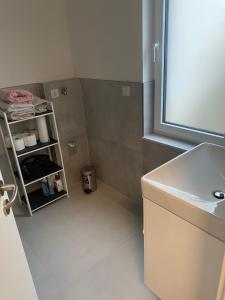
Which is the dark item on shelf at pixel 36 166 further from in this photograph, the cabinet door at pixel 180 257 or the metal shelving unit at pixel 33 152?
the cabinet door at pixel 180 257

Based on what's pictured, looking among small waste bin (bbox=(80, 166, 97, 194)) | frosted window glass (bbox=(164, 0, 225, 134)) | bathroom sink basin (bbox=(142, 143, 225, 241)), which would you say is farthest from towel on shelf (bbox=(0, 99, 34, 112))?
bathroom sink basin (bbox=(142, 143, 225, 241))

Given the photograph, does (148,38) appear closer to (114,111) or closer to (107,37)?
(107,37)

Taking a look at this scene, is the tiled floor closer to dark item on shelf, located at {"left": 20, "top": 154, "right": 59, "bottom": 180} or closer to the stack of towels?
dark item on shelf, located at {"left": 20, "top": 154, "right": 59, "bottom": 180}

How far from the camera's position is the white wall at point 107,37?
160cm

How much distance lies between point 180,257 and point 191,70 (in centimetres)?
117

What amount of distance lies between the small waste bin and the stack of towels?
825mm

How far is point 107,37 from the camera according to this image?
71.1 inches

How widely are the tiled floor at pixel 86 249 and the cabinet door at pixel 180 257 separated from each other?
312 millimetres

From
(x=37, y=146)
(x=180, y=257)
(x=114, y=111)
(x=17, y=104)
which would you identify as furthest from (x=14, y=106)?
(x=180, y=257)

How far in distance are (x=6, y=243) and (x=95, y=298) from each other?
87 cm

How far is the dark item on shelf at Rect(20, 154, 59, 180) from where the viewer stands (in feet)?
6.84

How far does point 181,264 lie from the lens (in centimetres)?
109

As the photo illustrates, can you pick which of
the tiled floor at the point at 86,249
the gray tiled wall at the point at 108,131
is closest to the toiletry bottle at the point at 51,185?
the tiled floor at the point at 86,249

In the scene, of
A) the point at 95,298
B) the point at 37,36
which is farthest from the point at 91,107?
the point at 95,298
